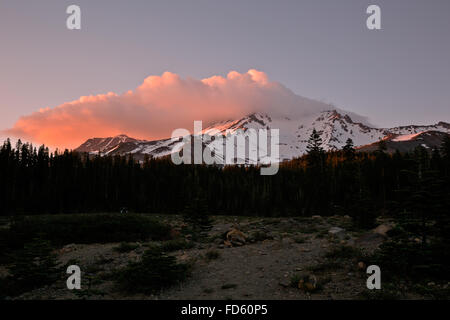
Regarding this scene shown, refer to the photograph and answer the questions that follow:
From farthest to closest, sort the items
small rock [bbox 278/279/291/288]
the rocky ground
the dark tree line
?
1. the dark tree line
2. small rock [bbox 278/279/291/288]
3. the rocky ground

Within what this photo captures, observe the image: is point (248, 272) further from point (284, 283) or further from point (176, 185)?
point (176, 185)

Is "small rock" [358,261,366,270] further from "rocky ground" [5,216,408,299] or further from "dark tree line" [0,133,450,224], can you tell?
"dark tree line" [0,133,450,224]

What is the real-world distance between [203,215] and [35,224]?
15726 mm

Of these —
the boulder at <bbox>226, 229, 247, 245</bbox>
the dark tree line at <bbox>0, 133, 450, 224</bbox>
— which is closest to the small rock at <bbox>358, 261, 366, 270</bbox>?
the boulder at <bbox>226, 229, 247, 245</bbox>

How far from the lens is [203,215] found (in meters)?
28.5

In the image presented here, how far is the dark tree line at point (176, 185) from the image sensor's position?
65.2m

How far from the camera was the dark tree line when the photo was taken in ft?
214

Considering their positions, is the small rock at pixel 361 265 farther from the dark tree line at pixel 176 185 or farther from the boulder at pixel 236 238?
the dark tree line at pixel 176 185

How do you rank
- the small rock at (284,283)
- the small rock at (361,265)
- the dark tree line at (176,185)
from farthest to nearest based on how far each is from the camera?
the dark tree line at (176,185) < the small rock at (361,265) < the small rock at (284,283)

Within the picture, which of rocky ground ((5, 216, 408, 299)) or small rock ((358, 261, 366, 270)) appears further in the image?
small rock ((358, 261, 366, 270))

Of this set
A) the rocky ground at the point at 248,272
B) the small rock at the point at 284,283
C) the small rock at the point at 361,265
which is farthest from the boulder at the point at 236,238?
the small rock at the point at 361,265

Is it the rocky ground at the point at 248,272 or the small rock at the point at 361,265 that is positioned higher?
the small rock at the point at 361,265

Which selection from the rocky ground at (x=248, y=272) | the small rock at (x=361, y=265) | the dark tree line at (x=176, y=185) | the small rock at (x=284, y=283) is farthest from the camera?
the dark tree line at (x=176, y=185)
